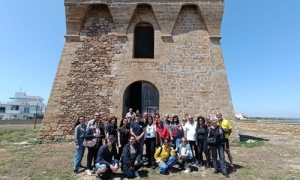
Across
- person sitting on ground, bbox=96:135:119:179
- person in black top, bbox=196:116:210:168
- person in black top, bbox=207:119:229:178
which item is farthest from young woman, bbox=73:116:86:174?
person in black top, bbox=207:119:229:178

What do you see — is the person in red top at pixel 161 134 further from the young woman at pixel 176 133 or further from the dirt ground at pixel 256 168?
the dirt ground at pixel 256 168

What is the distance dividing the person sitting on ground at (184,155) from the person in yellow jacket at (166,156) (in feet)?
0.70

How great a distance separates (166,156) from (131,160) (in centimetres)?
101

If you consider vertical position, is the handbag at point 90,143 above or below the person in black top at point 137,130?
below

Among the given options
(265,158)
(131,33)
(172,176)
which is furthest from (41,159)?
(265,158)

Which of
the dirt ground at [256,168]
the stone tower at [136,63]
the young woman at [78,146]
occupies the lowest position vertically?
the dirt ground at [256,168]

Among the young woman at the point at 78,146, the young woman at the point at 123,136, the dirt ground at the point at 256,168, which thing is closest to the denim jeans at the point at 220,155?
the dirt ground at the point at 256,168

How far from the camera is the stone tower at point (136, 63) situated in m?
9.83

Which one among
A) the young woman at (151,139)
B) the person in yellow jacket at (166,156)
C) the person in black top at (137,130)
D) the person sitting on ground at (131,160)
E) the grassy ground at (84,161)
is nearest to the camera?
the person sitting on ground at (131,160)

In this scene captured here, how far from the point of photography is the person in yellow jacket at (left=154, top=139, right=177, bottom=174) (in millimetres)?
5508

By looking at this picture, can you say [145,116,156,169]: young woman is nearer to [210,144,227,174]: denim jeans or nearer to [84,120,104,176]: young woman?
[84,120,104,176]: young woman

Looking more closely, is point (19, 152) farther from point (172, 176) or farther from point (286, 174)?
point (286, 174)

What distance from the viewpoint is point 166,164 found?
550cm

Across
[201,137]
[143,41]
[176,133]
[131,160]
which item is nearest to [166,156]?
[176,133]
